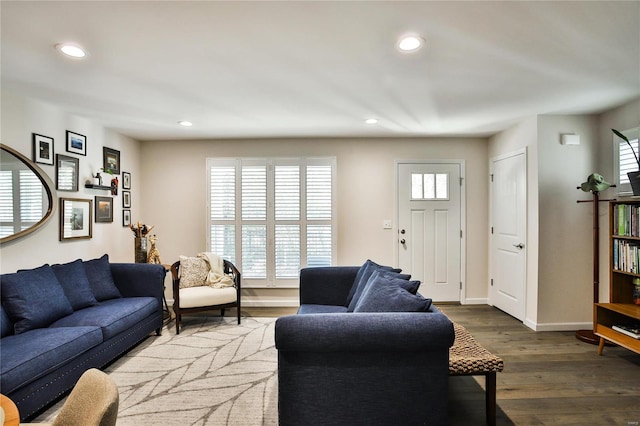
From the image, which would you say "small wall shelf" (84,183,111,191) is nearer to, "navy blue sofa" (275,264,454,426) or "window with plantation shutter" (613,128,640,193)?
"navy blue sofa" (275,264,454,426)

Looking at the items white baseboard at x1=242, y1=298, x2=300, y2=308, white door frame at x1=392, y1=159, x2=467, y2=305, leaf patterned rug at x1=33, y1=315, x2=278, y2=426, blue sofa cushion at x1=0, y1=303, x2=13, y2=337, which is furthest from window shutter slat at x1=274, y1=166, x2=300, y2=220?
blue sofa cushion at x1=0, y1=303, x2=13, y2=337

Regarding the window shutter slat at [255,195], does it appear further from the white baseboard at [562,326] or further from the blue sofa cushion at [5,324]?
the white baseboard at [562,326]

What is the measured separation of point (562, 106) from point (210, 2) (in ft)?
11.4

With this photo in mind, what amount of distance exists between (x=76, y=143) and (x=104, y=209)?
33.0 inches

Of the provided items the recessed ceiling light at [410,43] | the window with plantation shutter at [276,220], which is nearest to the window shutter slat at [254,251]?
the window with plantation shutter at [276,220]

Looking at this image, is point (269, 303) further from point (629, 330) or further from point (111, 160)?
point (629, 330)

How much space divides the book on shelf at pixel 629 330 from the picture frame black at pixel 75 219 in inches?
209

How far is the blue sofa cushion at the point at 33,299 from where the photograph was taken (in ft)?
7.88

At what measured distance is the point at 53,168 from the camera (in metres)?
3.26

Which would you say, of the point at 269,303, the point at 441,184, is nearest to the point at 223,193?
the point at 269,303

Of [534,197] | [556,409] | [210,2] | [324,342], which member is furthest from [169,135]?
[556,409]

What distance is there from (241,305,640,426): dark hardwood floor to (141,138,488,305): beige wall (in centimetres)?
146

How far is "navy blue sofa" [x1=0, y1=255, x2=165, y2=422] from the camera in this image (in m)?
2.02

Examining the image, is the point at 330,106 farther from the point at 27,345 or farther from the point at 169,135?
the point at 27,345
